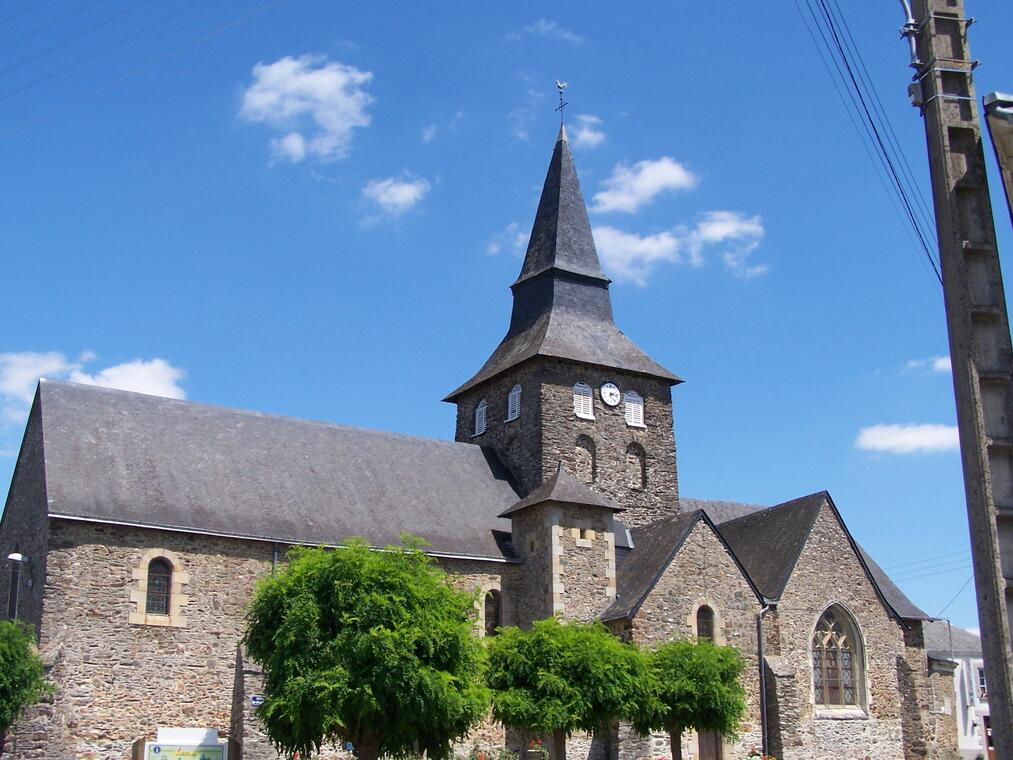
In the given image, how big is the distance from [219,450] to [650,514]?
1346cm

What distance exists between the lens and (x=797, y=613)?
30.0 m

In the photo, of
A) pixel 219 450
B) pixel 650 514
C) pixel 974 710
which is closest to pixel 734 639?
pixel 650 514

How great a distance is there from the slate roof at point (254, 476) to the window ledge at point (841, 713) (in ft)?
30.6

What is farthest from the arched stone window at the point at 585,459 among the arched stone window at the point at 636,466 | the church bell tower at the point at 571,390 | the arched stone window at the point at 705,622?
the arched stone window at the point at 705,622

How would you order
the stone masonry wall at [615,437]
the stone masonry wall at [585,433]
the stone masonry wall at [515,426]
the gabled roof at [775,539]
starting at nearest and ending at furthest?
the gabled roof at [775,539]
the stone masonry wall at [515,426]
the stone masonry wall at [585,433]
the stone masonry wall at [615,437]

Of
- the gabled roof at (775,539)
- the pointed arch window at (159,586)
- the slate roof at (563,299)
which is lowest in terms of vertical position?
the pointed arch window at (159,586)

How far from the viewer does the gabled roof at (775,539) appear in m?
30.3

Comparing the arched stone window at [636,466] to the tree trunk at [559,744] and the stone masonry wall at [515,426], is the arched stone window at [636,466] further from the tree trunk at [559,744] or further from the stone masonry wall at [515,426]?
the tree trunk at [559,744]

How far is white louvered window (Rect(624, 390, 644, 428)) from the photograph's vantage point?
35.9m

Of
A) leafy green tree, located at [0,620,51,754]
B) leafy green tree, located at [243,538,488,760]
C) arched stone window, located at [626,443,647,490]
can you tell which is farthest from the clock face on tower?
leafy green tree, located at [0,620,51,754]

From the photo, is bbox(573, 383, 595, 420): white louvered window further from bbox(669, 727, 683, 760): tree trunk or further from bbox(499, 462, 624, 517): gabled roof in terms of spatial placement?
bbox(669, 727, 683, 760): tree trunk

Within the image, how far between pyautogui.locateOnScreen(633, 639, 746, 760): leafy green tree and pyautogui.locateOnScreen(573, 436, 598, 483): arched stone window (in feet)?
31.0

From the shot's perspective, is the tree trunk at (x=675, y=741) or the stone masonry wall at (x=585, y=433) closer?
the tree trunk at (x=675, y=741)

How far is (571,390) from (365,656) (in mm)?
16875
